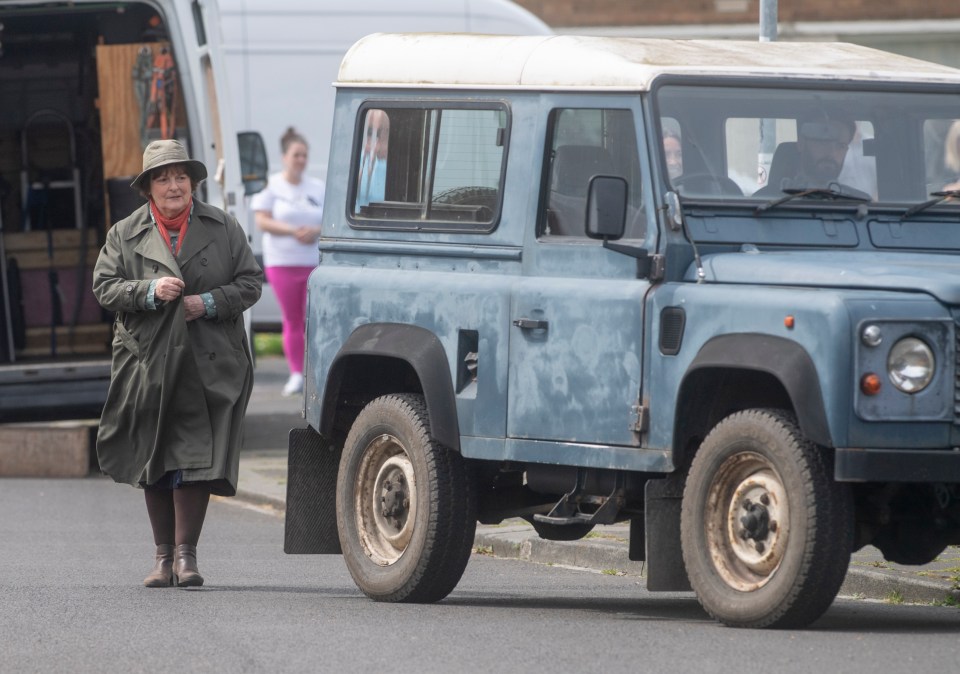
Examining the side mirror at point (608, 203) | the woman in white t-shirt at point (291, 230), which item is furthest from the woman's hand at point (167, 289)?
the woman in white t-shirt at point (291, 230)

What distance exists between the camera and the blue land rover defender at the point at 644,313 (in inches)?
287

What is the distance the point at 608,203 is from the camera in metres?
7.91

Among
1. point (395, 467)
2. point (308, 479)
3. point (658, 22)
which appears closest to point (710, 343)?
point (395, 467)

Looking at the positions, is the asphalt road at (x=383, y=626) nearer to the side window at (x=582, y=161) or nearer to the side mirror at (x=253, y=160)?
the side window at (x=582, y=161)

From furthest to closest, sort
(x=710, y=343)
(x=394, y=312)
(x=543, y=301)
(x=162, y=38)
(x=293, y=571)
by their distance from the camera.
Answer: (x=162, y=38)
(x=293, y=571)
(x=394, y=312)
(x=543, y=301)
(x=710, y=343)

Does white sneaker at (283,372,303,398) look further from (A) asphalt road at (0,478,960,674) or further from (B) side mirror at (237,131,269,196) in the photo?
(A) asphalt road at (0,478,960,674)

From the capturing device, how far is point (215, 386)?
9461mm

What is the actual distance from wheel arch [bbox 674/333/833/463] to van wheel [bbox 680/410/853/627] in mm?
143

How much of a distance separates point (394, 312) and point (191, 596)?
1396 mm

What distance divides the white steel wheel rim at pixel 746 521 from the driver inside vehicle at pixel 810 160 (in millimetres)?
1095

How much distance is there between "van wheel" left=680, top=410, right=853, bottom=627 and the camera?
729cm

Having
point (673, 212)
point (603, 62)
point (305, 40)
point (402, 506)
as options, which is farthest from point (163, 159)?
point (305, 40)

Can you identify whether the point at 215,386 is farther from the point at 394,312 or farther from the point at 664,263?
the point at 664,263

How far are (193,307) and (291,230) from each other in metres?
8.40
